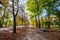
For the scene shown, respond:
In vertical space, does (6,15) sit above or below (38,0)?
below

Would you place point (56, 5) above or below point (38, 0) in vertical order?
below

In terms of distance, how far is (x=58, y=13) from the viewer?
24.9 meters

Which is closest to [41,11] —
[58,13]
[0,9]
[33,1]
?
[33,1]

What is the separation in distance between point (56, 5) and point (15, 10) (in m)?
9.16

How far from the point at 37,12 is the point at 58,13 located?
1260 centimetres

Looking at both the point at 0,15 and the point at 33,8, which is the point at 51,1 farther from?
the point at 0,15

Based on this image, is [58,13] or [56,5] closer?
[58,13]

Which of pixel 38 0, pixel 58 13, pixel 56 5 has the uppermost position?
pixel 38 0

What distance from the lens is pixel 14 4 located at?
2166 centimetres

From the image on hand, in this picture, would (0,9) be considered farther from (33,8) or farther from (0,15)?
(33,8)

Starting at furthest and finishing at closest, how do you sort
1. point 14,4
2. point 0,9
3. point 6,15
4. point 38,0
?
point 6,15 < point 0,9 < point 38,0 < point 14,4

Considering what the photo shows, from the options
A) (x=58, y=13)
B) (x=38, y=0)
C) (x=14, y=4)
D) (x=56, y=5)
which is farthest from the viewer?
(x=38, y=0)

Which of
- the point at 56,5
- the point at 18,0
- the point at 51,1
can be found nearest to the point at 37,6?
the point at 51,1

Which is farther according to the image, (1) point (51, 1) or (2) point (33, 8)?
(2) point (33, 8)
